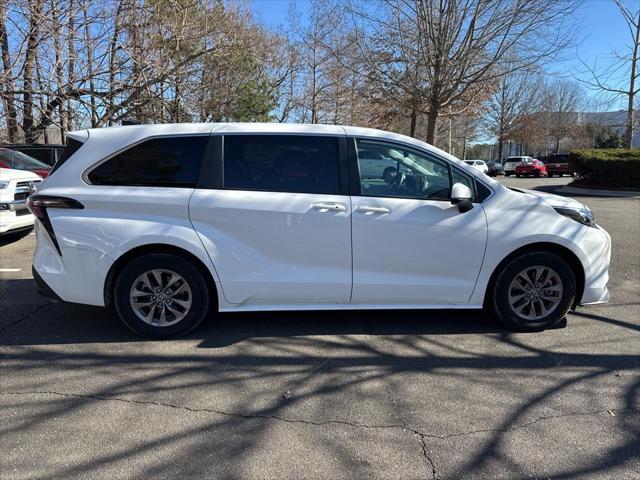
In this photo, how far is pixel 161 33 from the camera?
606 inches

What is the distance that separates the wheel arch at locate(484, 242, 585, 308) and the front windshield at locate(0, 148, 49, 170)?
9804 millimetres

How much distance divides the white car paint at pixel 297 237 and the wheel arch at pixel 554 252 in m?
0.06

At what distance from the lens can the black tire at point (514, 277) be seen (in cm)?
431

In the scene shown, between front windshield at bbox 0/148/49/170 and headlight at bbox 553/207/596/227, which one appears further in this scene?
front windshield at bbox 0/148/49/170

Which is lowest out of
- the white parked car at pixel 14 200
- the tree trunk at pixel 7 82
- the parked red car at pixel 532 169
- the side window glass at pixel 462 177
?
the white parked car at pixel 14 200

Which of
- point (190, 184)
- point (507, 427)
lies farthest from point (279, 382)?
point (190, 184)

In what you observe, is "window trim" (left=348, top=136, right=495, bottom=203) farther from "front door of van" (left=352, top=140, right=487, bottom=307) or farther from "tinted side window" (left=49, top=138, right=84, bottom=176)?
"tinted side window" (left=49, top=138, right=84, bottom=176)

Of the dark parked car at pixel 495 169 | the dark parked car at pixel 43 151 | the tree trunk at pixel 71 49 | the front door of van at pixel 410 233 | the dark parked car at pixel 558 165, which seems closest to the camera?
the front door of van at pixel 410 233

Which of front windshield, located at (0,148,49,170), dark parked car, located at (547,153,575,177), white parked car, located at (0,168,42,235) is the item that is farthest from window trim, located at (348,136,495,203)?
dark parked car, located at (547,153,575,177)

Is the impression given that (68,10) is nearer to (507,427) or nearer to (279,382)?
(279,382)

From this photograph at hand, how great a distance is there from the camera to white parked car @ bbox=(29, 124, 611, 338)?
4059mm

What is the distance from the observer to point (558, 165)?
37750 millimetres

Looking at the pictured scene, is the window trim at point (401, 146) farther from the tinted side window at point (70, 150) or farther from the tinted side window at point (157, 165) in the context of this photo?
the tinted side window at point (70, 150)

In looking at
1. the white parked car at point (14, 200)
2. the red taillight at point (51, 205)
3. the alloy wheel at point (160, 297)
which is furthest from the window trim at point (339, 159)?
the white parked car at point (14, 200)
